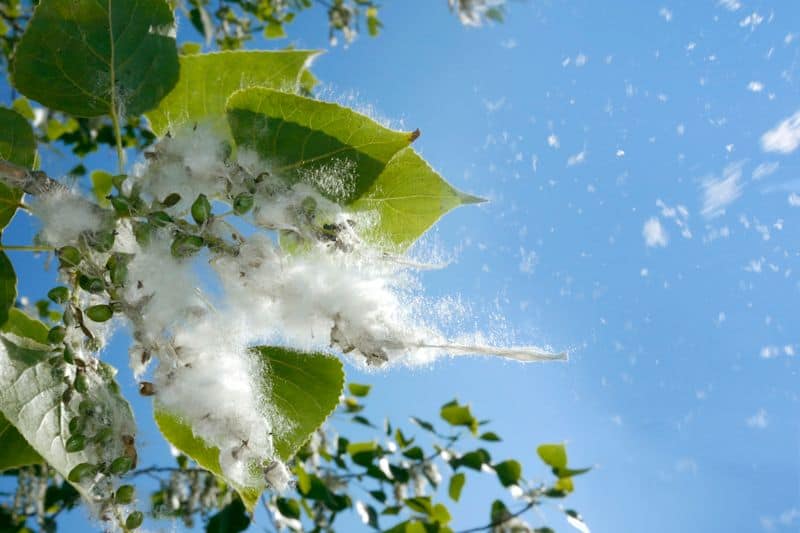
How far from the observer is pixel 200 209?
703 mm

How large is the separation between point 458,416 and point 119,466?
188cm

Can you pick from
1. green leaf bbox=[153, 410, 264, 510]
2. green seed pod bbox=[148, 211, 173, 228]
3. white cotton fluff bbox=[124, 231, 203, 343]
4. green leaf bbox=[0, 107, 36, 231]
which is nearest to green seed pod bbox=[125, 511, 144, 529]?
green leaf bbox=[153, 410, 264, 510]

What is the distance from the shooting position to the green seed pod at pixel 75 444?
0.76 meters

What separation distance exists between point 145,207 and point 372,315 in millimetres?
286

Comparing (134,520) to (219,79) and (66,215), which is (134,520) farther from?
(219,79)

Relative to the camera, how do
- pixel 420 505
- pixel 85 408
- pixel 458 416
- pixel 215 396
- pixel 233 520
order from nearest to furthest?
pixel 215 396 < pixel 85 408 < pixel 233 520 < pixel 420 505 < pixel 458 416

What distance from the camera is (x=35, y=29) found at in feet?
2.62

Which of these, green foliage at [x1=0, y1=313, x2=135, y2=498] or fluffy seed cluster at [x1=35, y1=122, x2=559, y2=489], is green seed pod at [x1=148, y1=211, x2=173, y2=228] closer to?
fluffy seed cluster at [x1=35, y1=122, x2=559, y2=489]

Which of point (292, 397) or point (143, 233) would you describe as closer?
point (143, 233)

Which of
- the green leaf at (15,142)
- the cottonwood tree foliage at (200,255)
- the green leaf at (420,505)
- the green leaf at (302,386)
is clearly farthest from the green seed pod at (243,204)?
the green leaf at (420,505)

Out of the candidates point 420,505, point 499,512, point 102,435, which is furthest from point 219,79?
point 499,512

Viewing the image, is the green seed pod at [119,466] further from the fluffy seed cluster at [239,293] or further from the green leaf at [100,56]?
the green leaf at [100,56]

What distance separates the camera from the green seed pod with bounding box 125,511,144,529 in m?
0.77

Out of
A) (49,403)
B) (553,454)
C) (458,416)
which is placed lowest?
(49,403)
